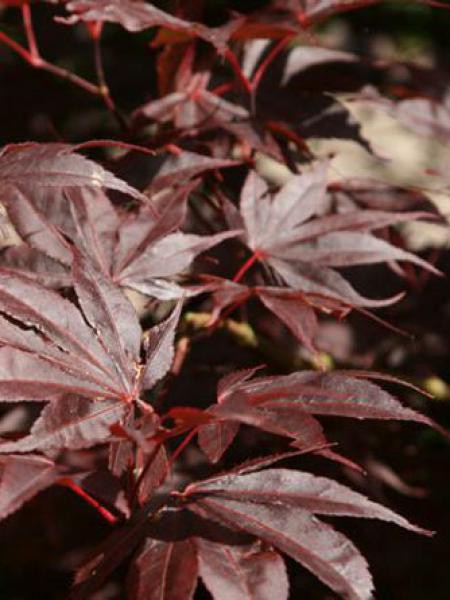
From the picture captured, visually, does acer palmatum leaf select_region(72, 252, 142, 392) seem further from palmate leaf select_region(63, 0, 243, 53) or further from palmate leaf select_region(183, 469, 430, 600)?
palmate leaf select_region(63, 0, 243, 53)

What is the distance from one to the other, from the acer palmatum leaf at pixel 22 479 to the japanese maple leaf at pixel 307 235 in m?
0.45

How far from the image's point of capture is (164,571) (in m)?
0.73

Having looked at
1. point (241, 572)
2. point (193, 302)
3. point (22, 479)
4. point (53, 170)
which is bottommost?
point (193, 302)

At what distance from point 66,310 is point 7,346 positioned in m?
0.08

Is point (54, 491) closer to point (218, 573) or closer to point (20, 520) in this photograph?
point (20, 520)

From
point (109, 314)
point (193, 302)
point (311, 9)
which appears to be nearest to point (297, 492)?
point (109, 314)

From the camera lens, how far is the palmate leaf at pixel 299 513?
27.7 inches

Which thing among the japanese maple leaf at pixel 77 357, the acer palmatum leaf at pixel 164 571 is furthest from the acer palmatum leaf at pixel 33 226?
the acer palmatum leaf at pixel 164 571

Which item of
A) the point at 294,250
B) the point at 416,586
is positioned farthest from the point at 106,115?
the point at 294,250

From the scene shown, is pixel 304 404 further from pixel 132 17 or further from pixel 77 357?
pixel 132 17

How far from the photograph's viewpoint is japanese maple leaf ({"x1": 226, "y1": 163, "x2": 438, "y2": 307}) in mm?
1069

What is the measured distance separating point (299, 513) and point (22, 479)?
0.76 feet

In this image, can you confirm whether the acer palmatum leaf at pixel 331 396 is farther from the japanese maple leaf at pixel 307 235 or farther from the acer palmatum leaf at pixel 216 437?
the japanese maple leaf at pixel 307 235

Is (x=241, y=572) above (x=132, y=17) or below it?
below
